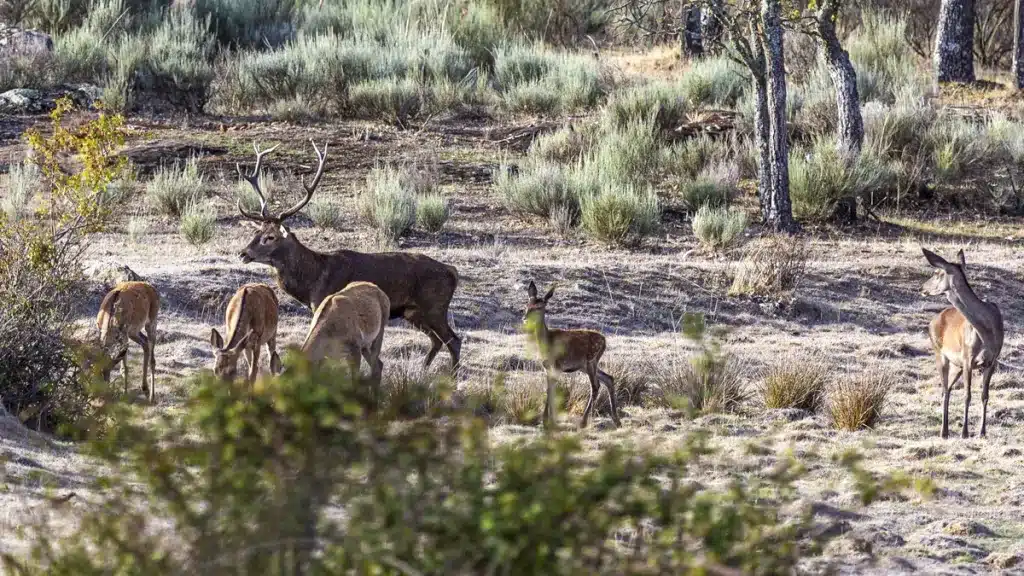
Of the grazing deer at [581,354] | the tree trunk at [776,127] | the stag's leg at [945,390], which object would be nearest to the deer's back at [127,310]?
the grazing deer at [581,354]

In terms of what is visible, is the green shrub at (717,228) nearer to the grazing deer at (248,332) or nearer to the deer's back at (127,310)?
the grazing deer at (248,332)

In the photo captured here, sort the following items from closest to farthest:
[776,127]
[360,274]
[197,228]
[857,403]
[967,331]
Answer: [967,331], [857,403], [360,274], [197,228], [776,127]

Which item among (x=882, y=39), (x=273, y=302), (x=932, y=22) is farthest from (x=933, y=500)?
(x=932, y=22)

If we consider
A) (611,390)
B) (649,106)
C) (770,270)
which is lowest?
(611,390)

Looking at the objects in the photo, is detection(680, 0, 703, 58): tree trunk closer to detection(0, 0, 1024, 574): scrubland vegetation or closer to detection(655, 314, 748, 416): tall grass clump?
detection(0, 0, 1024, 574): scrubland vegetation

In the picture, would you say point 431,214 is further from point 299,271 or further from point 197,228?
point 299,271

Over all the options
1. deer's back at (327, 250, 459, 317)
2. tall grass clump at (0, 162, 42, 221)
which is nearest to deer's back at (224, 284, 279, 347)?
deer's back at (327, 250, 459, 317)

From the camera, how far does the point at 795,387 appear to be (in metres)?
12.3

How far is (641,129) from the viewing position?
2228 centimetres

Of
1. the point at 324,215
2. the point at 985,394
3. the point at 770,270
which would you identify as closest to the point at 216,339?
the point at 985,394

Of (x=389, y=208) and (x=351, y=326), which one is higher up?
(x=351, y=326)

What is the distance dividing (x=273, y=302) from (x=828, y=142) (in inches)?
455

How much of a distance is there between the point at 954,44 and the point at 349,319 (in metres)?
19.2

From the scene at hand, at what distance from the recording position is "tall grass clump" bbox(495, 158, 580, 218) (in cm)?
1964
